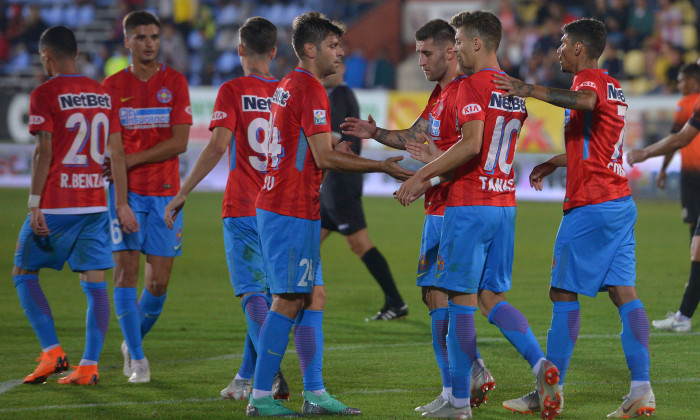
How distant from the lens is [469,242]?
4.87 meters

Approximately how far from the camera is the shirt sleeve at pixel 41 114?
5.98 metres

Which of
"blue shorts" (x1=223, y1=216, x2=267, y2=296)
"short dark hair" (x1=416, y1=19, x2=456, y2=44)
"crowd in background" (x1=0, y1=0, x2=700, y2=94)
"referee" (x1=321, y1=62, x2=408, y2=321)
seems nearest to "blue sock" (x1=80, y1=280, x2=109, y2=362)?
"blue shorts" (x1=223, y1=216, x2=267, y2=296)

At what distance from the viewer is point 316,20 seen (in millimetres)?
4941

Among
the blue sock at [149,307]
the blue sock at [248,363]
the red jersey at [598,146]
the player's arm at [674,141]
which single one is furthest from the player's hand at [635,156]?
the blue sock at [149,307]

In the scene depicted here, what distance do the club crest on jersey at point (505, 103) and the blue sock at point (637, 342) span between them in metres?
1.30

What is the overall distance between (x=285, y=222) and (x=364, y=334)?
9.64ft

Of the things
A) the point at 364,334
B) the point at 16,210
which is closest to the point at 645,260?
the point at 364,334

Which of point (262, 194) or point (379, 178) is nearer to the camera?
point (262, 194)

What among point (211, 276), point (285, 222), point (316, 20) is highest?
point (316, 20)

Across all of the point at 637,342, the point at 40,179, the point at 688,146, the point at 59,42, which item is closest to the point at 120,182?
the point at 40,179

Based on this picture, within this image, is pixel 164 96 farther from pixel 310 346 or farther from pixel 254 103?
pixel 310 346

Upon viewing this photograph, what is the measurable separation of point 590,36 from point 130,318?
11.3ft

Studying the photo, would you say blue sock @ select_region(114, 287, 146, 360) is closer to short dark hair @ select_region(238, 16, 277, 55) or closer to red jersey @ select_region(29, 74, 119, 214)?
red jersey @ select_region(29, 74, 119, 214)

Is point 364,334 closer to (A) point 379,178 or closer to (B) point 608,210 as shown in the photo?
(B) point 608,210
